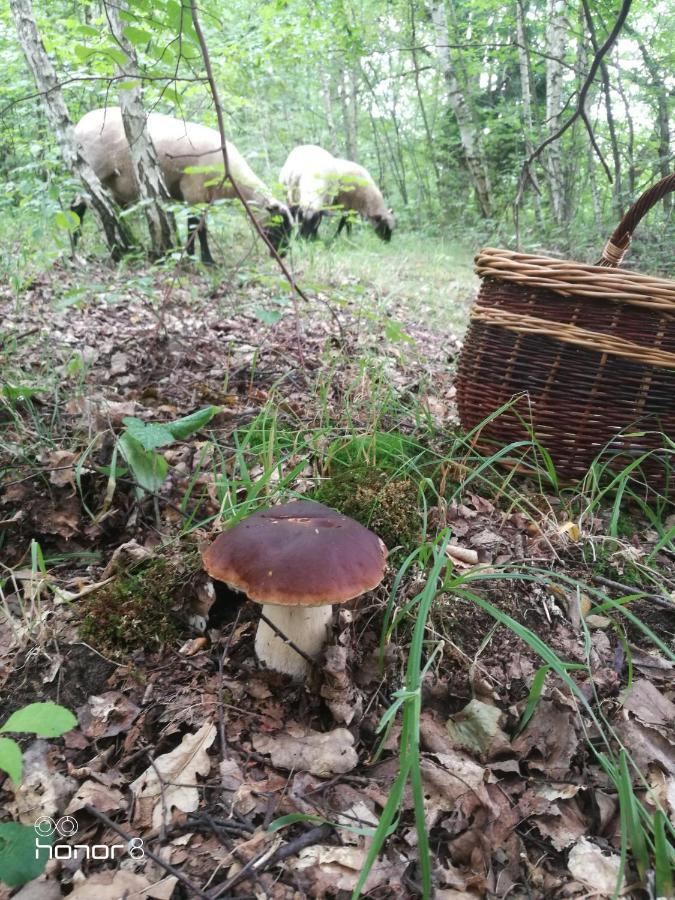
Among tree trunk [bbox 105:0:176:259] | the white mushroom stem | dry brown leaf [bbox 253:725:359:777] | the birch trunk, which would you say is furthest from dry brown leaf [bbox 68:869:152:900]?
the birch trunk

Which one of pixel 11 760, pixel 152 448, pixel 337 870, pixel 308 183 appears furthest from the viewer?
pixel 308 183

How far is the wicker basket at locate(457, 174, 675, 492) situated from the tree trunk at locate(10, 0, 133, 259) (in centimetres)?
465

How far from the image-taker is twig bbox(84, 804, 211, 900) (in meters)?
1.06

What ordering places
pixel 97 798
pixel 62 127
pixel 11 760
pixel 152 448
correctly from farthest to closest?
pixel 62 127 < pixel 152 448 < pixel 97 798 < pixel 11 760

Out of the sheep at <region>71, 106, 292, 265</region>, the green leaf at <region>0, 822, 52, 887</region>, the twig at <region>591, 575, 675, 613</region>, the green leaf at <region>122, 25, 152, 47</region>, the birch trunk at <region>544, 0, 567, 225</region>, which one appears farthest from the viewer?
the birch trunk at <region>544, 0, 567, 225</region>

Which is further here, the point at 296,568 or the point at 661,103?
the point at 661,103

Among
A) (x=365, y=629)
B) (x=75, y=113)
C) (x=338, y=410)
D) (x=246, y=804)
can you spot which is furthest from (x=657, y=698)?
(x=75, y=113)

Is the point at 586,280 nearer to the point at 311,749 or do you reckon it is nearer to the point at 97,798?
the point at 311,749

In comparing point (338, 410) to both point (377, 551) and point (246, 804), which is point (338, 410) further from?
point (246, 804)

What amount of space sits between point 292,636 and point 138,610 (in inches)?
21.1

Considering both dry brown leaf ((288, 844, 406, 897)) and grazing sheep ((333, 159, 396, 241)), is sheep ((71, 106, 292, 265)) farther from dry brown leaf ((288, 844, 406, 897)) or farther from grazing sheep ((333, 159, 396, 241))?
dry brown leaf ((288, 844, 406, 897))

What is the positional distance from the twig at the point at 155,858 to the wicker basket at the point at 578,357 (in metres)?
1.97

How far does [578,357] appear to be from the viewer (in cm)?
223

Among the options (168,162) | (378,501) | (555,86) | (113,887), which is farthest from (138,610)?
(555,86)
